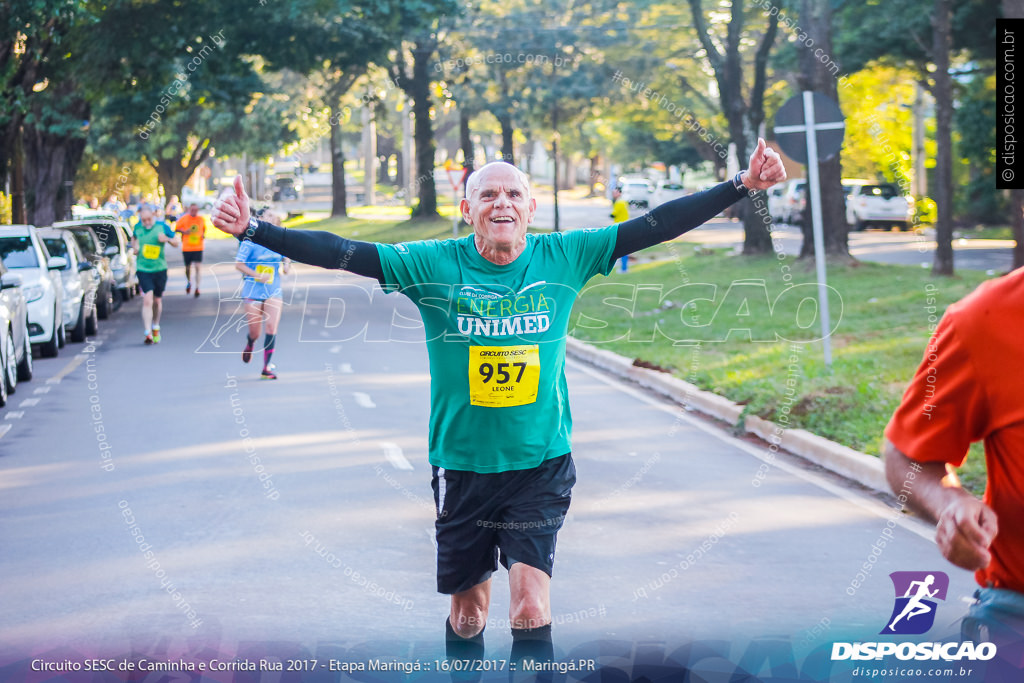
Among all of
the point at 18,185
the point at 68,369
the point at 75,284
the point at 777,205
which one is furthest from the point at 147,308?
the point at 777,205

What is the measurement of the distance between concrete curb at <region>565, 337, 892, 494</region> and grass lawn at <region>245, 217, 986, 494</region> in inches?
6.0

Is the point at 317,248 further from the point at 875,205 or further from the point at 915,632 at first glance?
the point at 875,205

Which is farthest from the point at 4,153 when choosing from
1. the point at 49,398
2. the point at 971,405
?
the point at 971,405

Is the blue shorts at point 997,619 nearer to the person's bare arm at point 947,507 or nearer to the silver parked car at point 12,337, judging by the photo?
the person's bare arm at point 947,507

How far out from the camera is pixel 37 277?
17453 millimetres

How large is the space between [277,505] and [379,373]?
23.7ft

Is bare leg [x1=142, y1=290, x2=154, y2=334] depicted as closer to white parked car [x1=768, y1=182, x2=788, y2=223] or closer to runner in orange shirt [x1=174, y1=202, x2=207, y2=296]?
runner in orange shirt [x1=174, y1=202, x2=207, y2=296]

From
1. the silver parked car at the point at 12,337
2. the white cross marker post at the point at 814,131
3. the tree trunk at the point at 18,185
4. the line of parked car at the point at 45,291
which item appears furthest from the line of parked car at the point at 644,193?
the white cross marker post at the point at 814,131

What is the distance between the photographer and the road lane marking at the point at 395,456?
32.4 feet

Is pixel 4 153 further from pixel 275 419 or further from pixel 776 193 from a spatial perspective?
pixel 776 193

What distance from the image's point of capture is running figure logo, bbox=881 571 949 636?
425cm

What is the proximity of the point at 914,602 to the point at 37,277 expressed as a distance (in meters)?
15.0

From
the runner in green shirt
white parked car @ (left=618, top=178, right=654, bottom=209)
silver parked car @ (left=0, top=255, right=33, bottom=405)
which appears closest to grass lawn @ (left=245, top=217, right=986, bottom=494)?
the runner in green shirt

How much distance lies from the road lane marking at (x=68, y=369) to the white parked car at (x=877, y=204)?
34854 millimetres
